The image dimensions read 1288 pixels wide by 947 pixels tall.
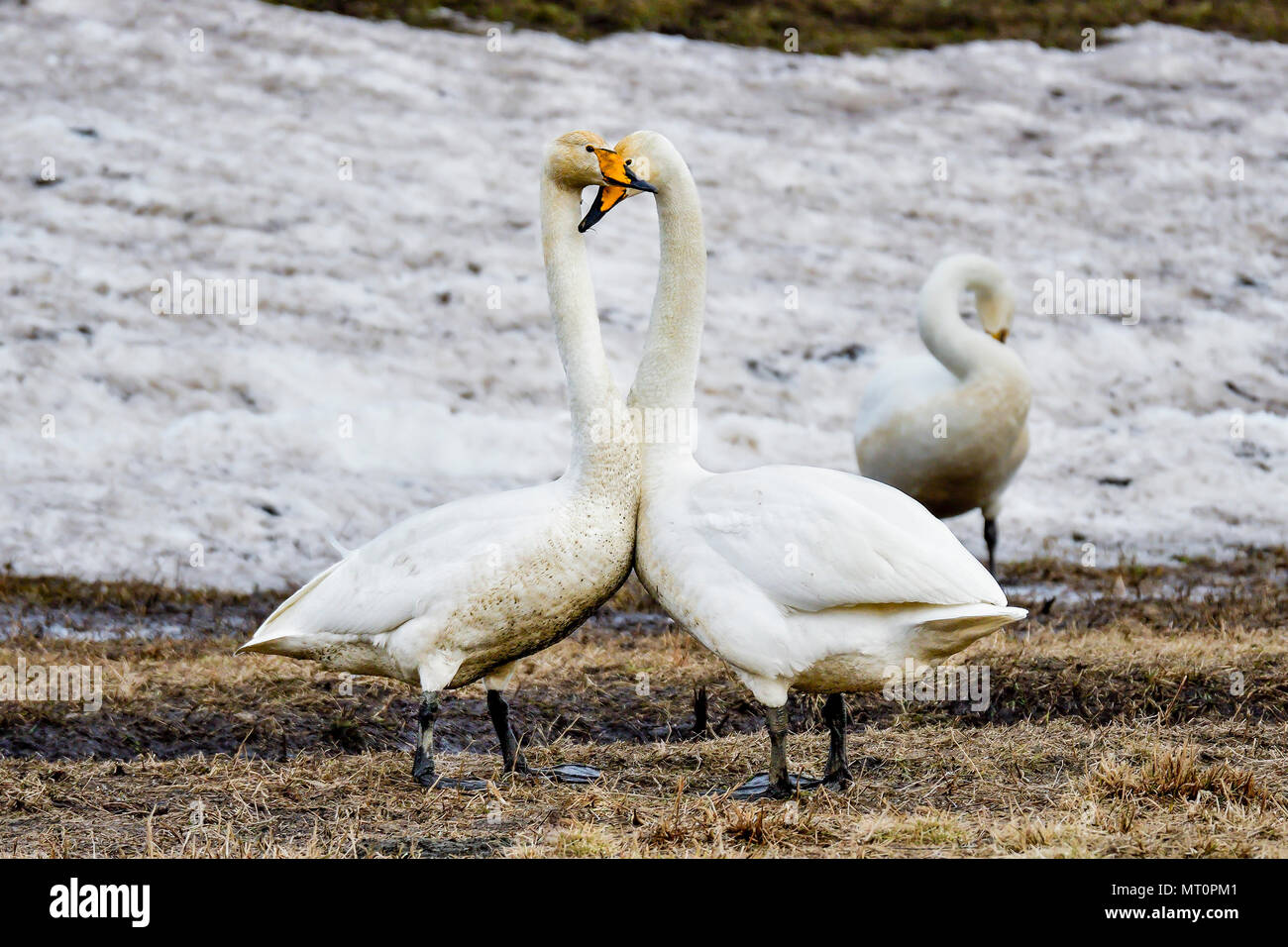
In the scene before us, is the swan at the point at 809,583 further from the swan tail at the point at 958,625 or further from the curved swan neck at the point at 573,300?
the curved swan neck at the point at 573,300

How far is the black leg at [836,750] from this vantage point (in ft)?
17.3

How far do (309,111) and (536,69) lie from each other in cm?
307

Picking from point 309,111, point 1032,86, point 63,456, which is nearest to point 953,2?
point 1032,86

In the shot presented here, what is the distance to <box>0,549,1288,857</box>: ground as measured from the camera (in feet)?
14.5

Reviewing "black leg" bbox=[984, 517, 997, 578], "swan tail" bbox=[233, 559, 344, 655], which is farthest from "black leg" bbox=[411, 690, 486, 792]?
"black leg" bbox=[984, 517, 997, 578]

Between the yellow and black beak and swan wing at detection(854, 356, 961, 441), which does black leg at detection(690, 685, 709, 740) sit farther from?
swan wing at detection(854, 356, 961, 441)

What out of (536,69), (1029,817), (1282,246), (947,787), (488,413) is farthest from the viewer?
(536,69)

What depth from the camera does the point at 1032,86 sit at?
1900cm

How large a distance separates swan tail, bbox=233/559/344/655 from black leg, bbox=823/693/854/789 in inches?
77.0

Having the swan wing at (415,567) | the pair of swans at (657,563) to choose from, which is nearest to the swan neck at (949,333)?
the pair of swans at (657,563)

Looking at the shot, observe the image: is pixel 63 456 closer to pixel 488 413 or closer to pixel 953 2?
pixel 488 413

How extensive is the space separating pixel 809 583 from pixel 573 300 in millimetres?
1665

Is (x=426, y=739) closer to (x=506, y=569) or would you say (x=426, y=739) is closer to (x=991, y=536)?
(x=506, y=569)

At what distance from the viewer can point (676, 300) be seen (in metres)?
5.79
